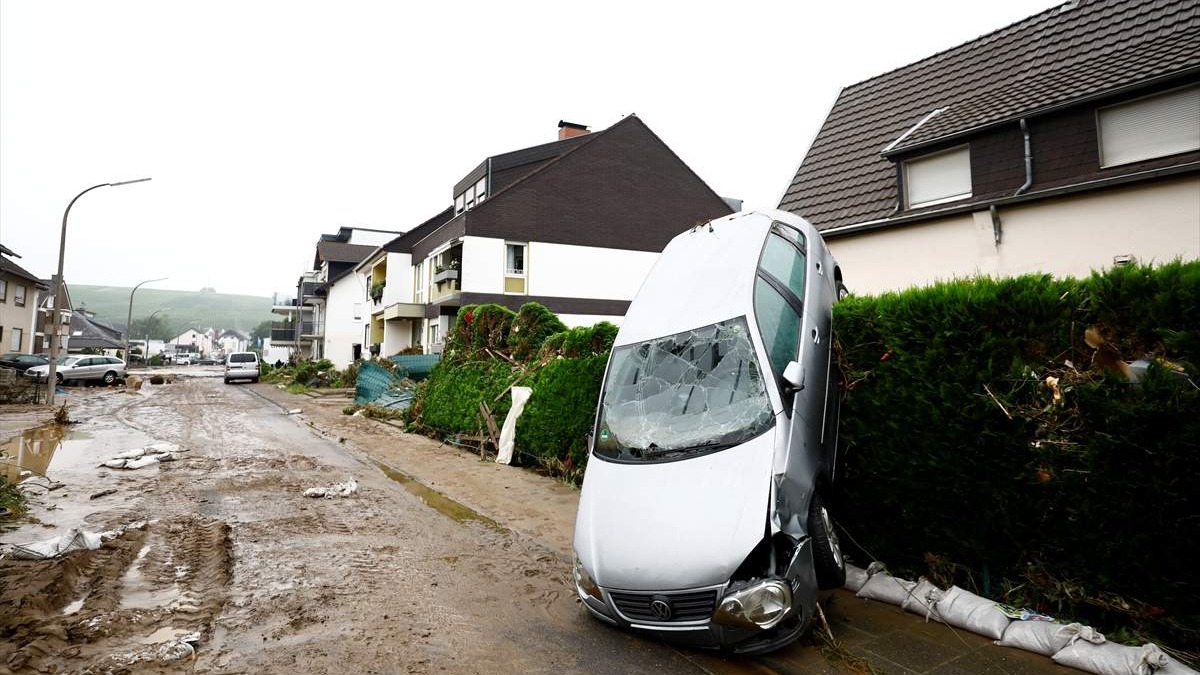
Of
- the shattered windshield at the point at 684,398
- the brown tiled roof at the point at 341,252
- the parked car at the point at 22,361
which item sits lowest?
the parked car at the point at 22,361

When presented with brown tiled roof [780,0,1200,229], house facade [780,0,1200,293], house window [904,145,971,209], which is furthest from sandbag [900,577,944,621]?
house window [904,145,971,209]

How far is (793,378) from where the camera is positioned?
4211 mm

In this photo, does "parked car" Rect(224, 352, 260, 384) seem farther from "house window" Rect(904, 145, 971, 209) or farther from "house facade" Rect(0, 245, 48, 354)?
"house window" Rect(904, 145, 971, 209)

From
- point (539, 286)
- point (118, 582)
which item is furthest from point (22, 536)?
point (539, 286)

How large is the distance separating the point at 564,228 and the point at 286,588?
23.5 m

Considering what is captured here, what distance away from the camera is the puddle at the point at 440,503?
732 cm

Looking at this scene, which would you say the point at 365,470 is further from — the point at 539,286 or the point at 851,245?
the point at 539,286

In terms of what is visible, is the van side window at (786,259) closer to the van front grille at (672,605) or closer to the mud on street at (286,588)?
the van front grille at (672,605)

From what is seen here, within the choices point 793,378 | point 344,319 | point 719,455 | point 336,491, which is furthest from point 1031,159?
point 344,319

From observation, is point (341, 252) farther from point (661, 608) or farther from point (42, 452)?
point (661, 608)

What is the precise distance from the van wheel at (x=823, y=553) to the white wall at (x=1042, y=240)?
11.8 ft

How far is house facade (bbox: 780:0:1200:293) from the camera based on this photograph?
8.17 metres

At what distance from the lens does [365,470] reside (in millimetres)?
10359

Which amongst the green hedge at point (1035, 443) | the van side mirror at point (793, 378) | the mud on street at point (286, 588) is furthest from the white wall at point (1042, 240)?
the mud on street at point (286, 588)
